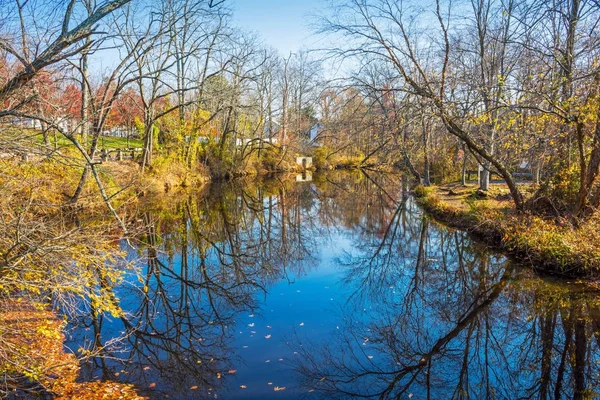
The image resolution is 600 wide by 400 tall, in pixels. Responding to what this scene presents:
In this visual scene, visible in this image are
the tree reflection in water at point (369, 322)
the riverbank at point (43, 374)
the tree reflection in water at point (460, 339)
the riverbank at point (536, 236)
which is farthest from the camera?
the riverbank at point (536, 236)

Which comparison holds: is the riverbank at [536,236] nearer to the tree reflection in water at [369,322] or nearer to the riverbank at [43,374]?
the tree reflection in water at [369,322]

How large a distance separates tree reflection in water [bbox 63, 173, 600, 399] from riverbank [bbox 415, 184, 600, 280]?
527mm

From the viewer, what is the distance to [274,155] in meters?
41.8

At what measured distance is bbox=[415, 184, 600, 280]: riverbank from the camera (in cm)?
919

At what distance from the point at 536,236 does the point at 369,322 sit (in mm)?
5412

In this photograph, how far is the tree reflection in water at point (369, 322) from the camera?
5973mm

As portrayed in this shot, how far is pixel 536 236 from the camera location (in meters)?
10.6

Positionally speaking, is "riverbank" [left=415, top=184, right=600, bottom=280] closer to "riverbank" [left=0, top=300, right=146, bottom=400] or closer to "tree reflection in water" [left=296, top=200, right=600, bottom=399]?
"tree reflection in water" [left=296, top=200, right=600, bottom=399]

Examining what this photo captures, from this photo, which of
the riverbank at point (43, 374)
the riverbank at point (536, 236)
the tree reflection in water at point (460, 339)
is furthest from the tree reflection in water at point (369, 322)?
the riverbank at point (536, 236)

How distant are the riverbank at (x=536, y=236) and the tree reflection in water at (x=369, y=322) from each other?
527 mm

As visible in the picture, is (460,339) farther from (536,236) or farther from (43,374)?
(43,374)

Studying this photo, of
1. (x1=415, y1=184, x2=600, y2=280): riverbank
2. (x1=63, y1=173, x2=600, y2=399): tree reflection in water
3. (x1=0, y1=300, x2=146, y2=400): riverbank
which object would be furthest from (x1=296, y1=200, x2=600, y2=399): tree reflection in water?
(x1=0, y1=300, x2=146, y2=400): riverbank

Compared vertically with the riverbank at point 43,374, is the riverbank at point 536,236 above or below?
above

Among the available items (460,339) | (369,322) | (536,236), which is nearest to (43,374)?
(369,322)
